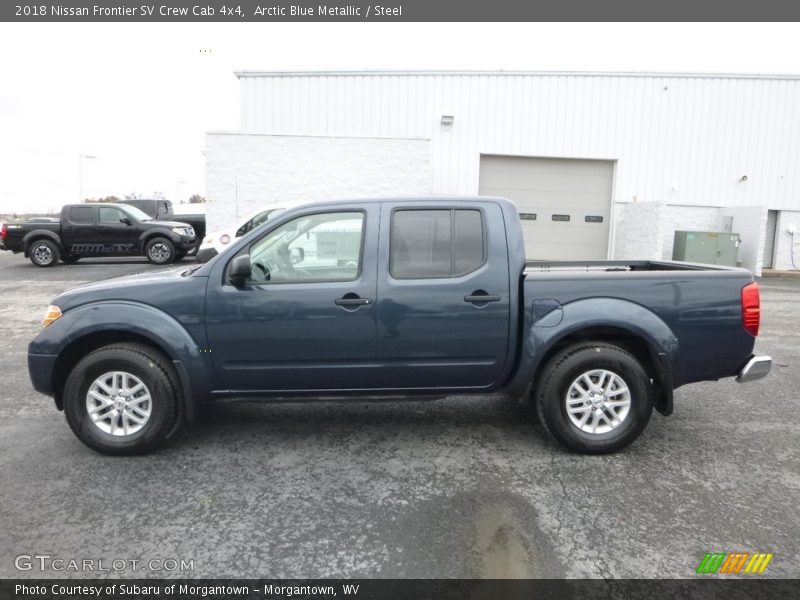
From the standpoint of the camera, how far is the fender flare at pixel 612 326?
13.6 feet

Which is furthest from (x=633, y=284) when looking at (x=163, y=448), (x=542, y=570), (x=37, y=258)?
(x=37, y=258)

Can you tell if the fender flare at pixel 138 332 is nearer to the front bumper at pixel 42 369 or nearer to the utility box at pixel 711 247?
the front bumper at pixel 42 369

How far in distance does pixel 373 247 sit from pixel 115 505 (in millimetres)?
2317

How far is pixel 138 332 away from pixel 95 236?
1437 cm

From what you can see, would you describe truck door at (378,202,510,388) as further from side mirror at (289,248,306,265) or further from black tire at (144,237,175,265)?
black tire at (144,237,175,265)

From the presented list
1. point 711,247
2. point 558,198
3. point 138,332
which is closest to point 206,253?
point 138,332

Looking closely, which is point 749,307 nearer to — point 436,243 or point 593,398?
point 593,398

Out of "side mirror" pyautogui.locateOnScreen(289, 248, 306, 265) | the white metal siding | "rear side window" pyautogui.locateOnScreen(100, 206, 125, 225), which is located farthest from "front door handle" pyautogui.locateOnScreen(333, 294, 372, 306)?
the white metal siding

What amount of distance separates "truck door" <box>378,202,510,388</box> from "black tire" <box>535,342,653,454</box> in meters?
0.40

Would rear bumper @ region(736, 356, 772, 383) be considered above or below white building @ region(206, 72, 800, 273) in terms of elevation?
below

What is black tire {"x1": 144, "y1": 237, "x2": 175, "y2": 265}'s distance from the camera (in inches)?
655

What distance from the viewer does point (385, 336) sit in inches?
165

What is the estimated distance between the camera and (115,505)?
353 centimetres

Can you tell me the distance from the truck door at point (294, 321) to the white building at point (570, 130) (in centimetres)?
1422
